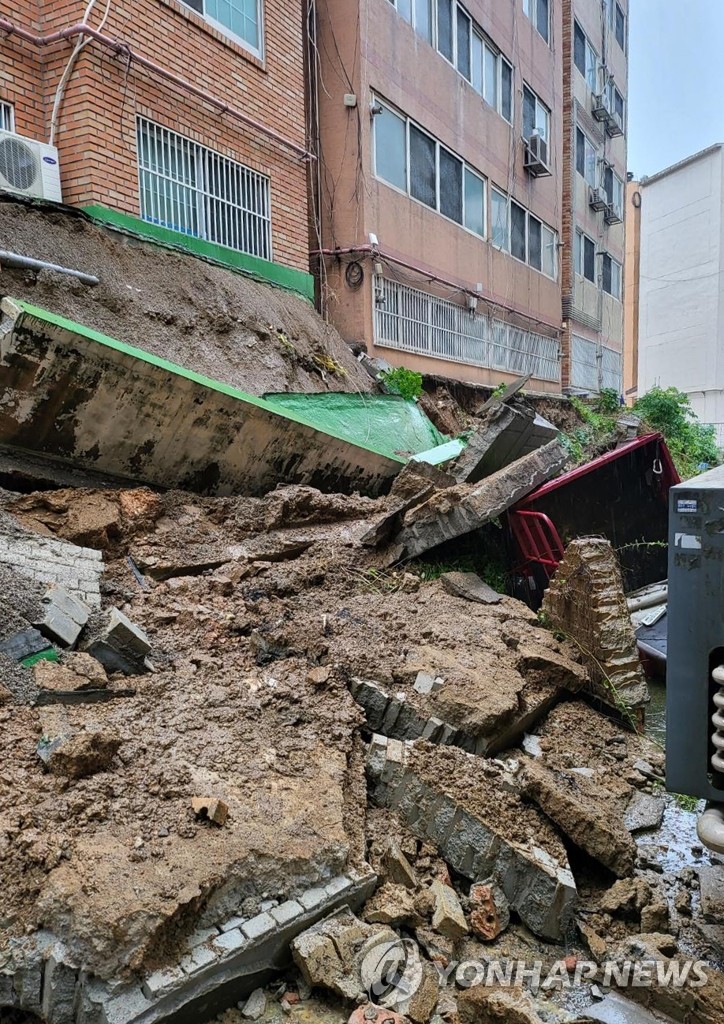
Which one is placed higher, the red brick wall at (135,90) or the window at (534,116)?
the window at (534,116)

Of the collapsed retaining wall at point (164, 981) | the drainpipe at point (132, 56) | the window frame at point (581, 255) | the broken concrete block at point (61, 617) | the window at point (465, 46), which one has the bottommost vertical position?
the collapsed retaining wall at point (164, 981)

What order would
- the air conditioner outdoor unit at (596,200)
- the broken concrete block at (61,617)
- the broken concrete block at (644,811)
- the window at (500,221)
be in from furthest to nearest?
the air conditioner outdoor unit at (596,200), the window at (500,221), the broken concrete block at (644,811), the broken concrete block at (61,617)

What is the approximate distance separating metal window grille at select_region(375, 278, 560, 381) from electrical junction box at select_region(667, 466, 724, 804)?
9026 mm

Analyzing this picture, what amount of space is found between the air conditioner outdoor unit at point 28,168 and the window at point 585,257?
57.1 ft

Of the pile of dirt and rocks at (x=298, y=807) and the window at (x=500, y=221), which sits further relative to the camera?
the window at (x=500, y=221)

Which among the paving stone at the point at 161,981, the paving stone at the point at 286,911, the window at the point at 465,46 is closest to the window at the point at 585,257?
the window at the point at 465,46

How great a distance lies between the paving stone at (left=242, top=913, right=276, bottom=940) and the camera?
227cm

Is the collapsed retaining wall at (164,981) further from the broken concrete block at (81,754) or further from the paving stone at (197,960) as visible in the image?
the broken concrete block at (81,754)

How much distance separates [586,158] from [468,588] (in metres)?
21.6

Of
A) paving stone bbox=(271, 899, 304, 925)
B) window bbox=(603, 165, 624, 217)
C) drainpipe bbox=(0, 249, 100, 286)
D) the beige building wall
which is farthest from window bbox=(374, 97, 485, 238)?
the beige building wall

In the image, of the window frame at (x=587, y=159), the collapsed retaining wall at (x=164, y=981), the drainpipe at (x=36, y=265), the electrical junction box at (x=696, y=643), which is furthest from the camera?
the window frame at (x=587, y=159)

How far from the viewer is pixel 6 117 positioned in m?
6.71

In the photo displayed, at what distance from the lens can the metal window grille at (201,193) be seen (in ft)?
24.8

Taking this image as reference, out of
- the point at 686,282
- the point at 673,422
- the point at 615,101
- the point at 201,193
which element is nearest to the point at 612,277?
the point at 615,101
